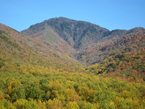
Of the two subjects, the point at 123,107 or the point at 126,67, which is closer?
the point at 123,107

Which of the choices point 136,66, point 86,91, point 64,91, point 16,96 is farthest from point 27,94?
point 136,66

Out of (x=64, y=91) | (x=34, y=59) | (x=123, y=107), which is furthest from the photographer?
(x=34, y=59)

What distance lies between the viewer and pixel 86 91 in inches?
1802

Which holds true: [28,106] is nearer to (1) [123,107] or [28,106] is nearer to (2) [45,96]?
(2) [45,96]

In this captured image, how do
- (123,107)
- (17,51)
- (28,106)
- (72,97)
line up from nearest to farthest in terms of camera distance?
(28,106) → (123,107) → (72,97) → (17,51)

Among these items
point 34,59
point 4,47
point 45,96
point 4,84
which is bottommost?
point 45,96

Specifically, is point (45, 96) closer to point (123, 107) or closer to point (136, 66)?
point (123, 107)

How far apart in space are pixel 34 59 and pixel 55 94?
3235 inches

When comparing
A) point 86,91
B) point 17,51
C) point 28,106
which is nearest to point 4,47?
point 17,51

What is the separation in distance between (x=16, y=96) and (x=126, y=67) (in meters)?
107

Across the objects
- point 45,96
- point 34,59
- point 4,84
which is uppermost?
point 34,59

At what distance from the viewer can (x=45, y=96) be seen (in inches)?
1614

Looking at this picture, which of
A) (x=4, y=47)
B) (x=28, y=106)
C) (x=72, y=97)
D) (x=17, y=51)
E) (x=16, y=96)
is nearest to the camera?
(x=28, y=106)

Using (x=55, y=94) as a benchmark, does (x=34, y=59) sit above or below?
above
